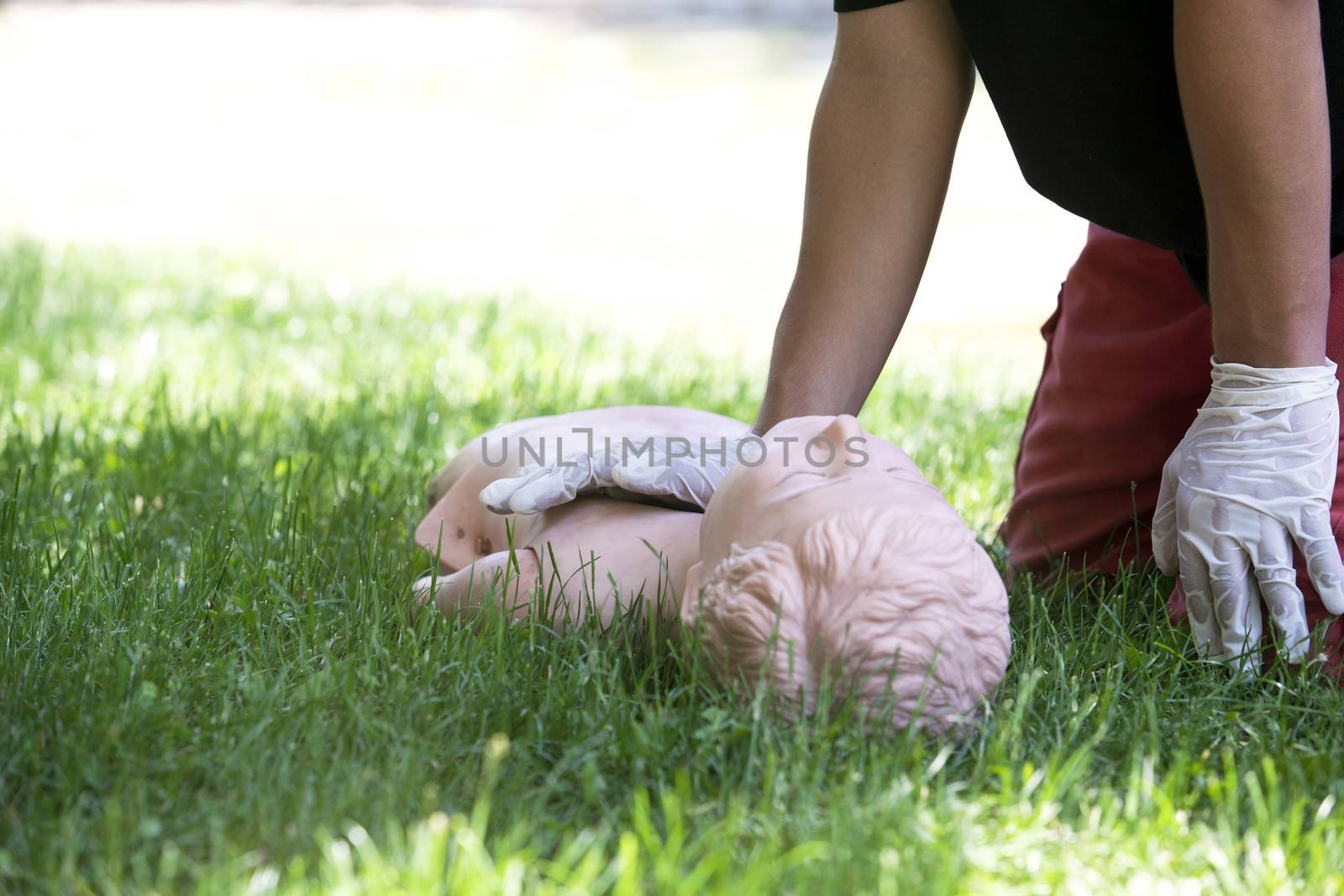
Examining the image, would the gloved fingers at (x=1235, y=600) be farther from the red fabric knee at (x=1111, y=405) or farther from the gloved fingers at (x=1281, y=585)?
the red fabric knee at (x=1111, y=405)

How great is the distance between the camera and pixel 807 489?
169 cm

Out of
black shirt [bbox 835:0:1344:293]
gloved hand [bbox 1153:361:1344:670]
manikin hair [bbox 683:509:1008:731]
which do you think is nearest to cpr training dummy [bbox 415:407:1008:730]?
manikin hair [bbox 683:509:1008:731]

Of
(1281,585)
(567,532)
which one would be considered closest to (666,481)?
(567,532)

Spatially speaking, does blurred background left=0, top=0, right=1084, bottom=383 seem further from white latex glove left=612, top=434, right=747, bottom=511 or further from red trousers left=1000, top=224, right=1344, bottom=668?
white latex glove left=612, top=434, right=747, bottom=511

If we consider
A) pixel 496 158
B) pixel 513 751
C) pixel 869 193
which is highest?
pixel 496 158

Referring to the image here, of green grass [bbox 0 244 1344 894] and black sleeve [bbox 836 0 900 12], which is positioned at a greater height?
black sleeve [bbox 836 0 900 12]

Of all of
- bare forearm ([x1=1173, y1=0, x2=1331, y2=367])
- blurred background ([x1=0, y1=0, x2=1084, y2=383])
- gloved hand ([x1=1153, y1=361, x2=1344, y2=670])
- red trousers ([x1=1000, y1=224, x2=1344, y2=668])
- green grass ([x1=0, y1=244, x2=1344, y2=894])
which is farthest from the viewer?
blurred background ([x1=0, y1=0, x2=1084, y2=383])

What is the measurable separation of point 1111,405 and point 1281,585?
24.7 inches

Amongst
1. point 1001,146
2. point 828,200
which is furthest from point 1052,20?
point 1001,146

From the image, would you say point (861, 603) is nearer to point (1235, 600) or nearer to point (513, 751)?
Answer: point (513, 751)

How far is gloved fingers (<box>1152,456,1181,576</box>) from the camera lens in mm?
2111

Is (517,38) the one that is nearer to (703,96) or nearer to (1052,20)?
(703,96)

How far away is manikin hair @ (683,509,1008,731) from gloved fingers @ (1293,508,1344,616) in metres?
0.60

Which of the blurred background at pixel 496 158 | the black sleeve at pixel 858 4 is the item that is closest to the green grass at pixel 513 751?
the black sleeve at pixel 858 4
